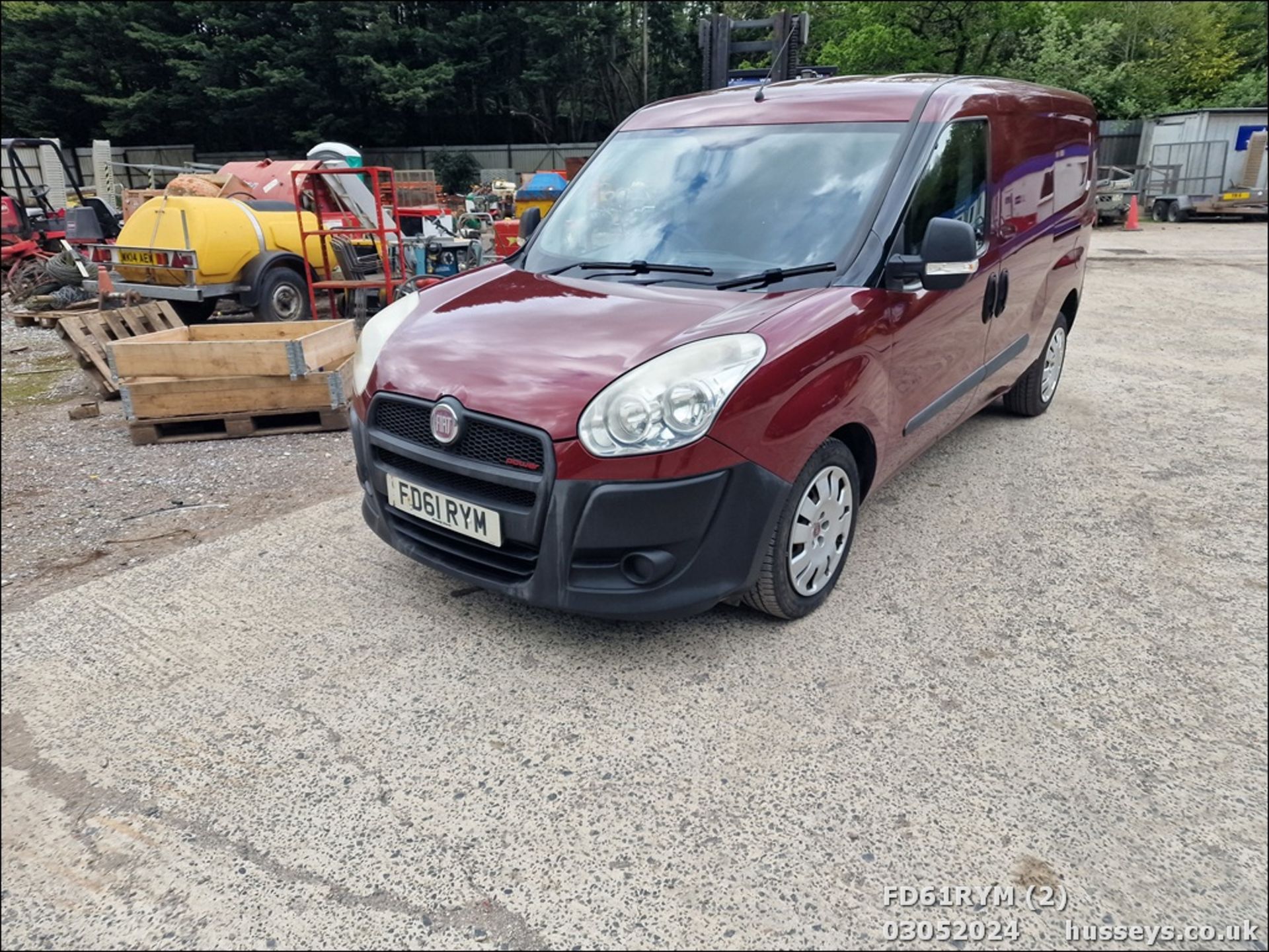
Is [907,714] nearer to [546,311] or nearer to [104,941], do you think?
[546,311]

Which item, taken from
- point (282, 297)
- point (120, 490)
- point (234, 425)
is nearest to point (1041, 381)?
point (234, 425)

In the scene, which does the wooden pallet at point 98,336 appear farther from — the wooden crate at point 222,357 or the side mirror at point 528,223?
the side mirror at point 528,223

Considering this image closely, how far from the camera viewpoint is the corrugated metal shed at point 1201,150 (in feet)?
73.0

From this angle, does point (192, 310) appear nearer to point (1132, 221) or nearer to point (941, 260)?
point (941, 260)

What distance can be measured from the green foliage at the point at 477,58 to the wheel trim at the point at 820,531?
27.7 metres

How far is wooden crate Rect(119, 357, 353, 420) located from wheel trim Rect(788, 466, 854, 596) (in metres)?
3.71

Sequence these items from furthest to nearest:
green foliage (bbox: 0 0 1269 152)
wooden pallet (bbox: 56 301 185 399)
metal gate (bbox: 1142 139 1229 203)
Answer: green foliage (bbox: 0 0 1269 152) → metal gate (bbox: 1142 139 1229 203) → wooden pallet (bbox: 56 301 185 399)

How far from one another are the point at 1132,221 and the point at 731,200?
22.0 meters

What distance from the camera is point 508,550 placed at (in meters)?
2.94

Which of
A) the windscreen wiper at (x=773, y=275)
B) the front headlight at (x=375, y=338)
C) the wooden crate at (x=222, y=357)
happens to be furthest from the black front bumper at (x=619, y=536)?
the wooden crate at (x=222, y=357)

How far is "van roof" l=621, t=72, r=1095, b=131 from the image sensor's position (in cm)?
372

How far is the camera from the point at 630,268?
141 inches

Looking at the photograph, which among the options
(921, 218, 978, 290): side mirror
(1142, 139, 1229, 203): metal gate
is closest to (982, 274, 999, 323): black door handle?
(921, 218, 978, 290): side mirror

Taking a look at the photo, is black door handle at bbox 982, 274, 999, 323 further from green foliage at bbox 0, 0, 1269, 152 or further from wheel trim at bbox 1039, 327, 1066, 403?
green foliage at bbox 0, 0, 1269, 152
